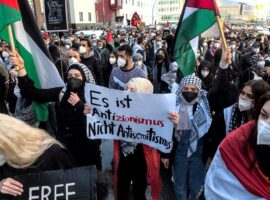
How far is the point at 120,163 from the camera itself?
10.5ft

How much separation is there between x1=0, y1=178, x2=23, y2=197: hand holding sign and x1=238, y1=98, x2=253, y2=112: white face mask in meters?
2.01

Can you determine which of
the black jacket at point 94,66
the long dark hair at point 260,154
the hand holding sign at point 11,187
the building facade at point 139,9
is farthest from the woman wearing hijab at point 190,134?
the building facade at point 139,9

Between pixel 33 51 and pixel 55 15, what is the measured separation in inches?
87.6

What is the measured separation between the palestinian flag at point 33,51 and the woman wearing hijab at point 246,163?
7.41 ft

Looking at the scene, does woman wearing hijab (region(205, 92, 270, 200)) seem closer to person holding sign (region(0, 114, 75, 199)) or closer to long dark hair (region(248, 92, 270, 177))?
long dark hair (region(248, 92, 270, 177))

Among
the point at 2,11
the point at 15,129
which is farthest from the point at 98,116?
the point at 2,11

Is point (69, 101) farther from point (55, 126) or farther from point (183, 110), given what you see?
point (183, 110)

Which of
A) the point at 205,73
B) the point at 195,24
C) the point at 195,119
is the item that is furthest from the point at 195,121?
the point at 205,73

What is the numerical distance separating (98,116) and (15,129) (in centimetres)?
134

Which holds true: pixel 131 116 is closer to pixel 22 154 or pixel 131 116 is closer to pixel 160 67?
pixel 22 154

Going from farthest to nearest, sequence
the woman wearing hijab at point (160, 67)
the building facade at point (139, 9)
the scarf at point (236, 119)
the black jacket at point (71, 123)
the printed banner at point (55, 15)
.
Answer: the building facade at point (139, 9) < the woman wearing hijab at point (160, 67) < the printed banner at point (55, 15) < the black jacket at point (71, 123) < the scarf at point (236, 119)

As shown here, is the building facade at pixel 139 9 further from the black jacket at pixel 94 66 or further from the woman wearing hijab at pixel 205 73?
the woman wearing hijab at pixel 205 73

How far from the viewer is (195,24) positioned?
3.93m

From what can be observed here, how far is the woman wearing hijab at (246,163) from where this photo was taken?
193 centimetres
